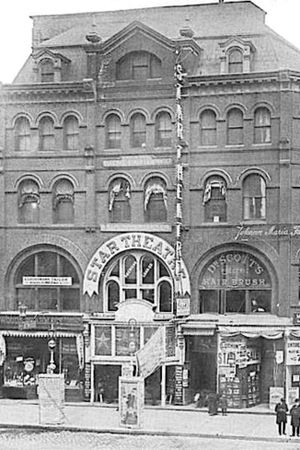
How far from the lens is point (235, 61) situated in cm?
3875

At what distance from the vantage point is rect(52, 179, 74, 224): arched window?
40250 millimetres

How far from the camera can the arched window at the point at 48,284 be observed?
40.4 metres

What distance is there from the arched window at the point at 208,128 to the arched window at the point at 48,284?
803 cm

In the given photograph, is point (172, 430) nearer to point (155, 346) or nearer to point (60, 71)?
point (155, 346)

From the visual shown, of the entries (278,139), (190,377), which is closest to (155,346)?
(190,377)

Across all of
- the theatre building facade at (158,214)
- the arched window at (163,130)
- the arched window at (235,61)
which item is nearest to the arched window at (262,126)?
the theatre building facade at (158,214)

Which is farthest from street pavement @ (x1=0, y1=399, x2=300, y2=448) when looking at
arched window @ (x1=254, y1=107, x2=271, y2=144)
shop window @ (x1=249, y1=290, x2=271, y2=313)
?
arched window @ (x1=254, y1=107, x2=271, y2=144)

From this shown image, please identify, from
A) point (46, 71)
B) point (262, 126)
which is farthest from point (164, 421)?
point (46, 71)

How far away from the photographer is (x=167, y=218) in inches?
1540

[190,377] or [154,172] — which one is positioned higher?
[154,172]

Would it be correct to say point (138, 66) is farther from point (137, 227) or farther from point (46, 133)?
point (137, 227)

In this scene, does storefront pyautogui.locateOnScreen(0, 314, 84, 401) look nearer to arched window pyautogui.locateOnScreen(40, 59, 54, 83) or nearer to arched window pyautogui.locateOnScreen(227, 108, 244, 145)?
arched window pyautogui.locateOnScreen(227, 108, 244, 145)

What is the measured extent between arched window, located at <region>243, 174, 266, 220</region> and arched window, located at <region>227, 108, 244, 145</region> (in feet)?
5.35

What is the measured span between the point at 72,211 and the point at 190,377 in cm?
880
